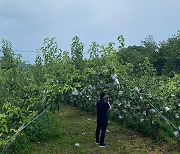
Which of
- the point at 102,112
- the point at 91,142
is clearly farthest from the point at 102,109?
the point at 91,142

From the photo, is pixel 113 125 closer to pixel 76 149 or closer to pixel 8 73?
pixel 76 149

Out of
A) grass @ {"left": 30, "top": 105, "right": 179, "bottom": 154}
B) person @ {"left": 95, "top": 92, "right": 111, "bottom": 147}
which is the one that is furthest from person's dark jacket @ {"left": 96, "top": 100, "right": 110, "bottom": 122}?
grass @ {"left": 30, "top": 105, "right": 179, "bottom": 154}

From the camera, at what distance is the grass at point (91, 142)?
906 centimetres

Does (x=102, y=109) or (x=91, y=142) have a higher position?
(x=102, y=109)

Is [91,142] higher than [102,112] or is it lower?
lower

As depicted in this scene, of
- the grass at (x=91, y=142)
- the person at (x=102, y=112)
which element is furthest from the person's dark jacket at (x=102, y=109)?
the grass at (x=91, y=142)

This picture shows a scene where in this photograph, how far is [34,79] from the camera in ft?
36.2

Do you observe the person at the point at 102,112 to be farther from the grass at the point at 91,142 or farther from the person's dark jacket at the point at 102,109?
the grass at the point at 91,142

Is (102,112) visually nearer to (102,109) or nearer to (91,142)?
(102,109)

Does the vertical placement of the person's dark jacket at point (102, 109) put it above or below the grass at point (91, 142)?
above

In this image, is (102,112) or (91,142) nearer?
(102,112)

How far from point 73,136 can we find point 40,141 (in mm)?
967

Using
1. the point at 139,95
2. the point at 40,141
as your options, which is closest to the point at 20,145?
the point at 40,141

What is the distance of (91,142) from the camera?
966cm
